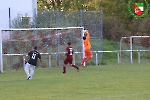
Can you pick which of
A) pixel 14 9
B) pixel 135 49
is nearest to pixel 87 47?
pixel 14 9

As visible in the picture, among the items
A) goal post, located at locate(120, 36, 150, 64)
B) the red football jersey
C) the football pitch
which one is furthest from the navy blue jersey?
goal post, located at locate(120, 36, 150, 64)

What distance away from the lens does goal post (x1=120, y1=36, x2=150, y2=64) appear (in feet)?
128

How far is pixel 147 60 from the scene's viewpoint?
40219 mm

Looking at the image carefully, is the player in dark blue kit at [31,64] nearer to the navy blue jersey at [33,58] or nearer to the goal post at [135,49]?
the navy blue jersey at [33,58]

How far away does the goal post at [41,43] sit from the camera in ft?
108

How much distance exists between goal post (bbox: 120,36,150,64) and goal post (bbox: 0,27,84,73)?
16.9ft

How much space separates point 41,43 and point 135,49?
30.7 feet

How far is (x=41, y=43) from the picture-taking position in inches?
1347

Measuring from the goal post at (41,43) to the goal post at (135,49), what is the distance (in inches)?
202

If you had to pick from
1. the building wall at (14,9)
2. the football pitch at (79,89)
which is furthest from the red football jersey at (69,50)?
the building wall at (14,9)

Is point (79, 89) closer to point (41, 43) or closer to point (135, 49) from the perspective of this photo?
point (41, 43)

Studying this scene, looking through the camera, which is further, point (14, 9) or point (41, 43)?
point (14, 9)

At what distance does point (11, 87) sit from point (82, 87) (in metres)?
2.86

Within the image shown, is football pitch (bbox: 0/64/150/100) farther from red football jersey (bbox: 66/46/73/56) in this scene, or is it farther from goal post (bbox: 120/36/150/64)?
goal post (bbox: 120/36/150/64)
